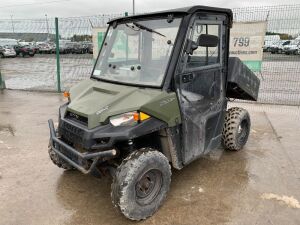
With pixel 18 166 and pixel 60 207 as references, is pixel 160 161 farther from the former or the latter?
pixel 18 166

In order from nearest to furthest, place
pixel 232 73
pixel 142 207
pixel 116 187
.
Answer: pixel 116 187
pixel 142 207
pixel 232 73

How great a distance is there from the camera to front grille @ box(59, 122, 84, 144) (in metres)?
3.06

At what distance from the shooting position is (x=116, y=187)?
2.93 m

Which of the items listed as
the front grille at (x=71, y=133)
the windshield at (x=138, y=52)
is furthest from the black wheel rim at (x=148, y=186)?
the windshield at (x=138, y=52)

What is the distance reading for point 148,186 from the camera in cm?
326

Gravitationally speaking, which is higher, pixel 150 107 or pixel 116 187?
pixel 150 107

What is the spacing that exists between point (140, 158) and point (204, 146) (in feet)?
3.93

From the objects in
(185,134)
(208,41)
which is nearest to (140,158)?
(185,134)

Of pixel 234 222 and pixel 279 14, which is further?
pixel 279 14

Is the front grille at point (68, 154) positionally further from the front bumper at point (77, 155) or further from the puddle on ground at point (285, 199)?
the puddle on ground at point (285, 199)

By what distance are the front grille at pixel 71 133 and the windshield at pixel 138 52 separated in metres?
0.80

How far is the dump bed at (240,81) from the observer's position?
431 cm

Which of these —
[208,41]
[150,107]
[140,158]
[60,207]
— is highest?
[208,41]

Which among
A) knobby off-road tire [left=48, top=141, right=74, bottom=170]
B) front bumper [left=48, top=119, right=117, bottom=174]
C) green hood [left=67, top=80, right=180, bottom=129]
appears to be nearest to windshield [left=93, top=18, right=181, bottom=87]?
green hood [left=67, top=80, right=180, bottom=129]
